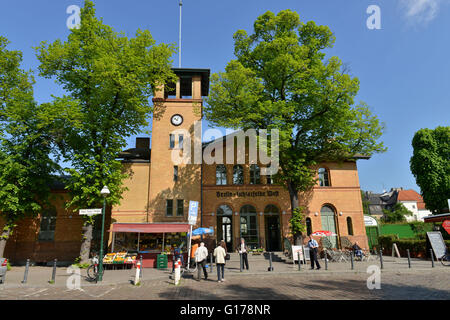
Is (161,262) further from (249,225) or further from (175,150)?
(175,150)

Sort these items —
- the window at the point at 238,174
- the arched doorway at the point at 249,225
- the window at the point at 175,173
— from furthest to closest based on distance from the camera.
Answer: the window at the point at 238,174, the arched doorway at the point at 249,225, the window at the point at 175,173

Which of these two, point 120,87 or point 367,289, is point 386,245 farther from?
point 120,87

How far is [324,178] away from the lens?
24.3 metres

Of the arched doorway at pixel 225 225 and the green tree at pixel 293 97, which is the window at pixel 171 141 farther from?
the arched doorway at pixel 225 225

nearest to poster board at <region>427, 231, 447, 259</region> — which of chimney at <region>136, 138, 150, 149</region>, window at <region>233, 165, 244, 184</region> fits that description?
window at <region>233, 165, 244, 184</region>

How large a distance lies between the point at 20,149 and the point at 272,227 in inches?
782

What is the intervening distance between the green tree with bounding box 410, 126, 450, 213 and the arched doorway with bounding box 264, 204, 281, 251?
Answer: 67.8ft

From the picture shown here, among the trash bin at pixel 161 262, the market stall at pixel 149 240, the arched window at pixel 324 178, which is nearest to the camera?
the trash bin at pixel 161 262

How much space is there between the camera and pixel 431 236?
55.1ft

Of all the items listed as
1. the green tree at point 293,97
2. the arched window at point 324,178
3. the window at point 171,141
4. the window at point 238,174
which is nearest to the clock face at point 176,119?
the window at point 171,141

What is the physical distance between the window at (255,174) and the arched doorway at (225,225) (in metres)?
3.39

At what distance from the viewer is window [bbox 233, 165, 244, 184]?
23250 mm

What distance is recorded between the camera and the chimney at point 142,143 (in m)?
25.5
